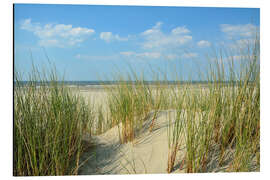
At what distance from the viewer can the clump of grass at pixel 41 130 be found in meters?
1.86

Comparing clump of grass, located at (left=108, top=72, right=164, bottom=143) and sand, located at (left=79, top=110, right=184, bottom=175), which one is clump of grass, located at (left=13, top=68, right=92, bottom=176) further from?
clump of grass, located at (left=108, top=72, right=164, bottom=143)

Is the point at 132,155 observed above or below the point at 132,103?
below

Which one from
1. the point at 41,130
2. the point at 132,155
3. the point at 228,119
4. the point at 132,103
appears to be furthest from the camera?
the point at 132,103

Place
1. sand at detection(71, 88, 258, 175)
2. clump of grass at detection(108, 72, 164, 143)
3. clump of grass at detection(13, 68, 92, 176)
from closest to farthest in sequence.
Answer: clump of grass at detection(13, 68, 92, 176)
sand at detection(71, 88, 258, 175)
clump of grass at detection(108, 72, 164, 143)

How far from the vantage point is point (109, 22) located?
2275mm

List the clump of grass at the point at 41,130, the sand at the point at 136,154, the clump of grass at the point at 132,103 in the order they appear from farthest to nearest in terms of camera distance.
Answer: the clump of grass at the point at 132,103 < the sand at the point at 136,154 < the clump of grass at the point at 41,130

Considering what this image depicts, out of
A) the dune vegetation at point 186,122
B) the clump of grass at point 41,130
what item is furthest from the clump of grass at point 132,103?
the clump of grass at point 41,130

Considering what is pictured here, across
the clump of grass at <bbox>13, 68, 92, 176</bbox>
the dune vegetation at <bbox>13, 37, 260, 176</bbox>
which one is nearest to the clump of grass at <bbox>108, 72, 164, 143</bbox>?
the dune vegetation at <bbox>13, 37, 260, 176</bbox>

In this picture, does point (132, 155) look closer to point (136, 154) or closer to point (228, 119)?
point (136, 154)

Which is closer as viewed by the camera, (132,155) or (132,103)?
(132,155)

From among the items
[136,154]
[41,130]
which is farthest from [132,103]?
[41,130]

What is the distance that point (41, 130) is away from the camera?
1.92 metres

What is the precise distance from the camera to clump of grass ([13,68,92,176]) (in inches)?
73.2

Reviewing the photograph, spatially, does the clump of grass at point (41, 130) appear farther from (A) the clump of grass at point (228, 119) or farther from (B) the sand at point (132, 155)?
(A) the clump of grass at point (228, 119)
